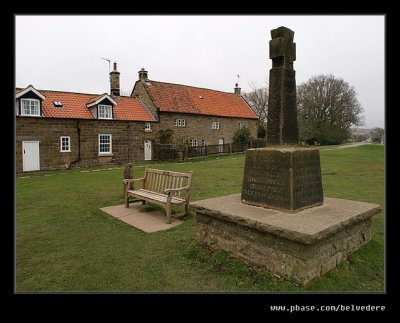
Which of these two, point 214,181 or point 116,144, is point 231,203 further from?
point 116,144

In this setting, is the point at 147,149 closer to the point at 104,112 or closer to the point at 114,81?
the point at 104,112

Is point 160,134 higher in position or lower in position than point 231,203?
higher

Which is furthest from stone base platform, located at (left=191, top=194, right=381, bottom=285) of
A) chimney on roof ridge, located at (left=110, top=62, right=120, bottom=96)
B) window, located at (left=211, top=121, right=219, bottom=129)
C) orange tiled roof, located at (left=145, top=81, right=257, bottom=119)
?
window, located at (left=211, top=121, right=219, bottom=129)

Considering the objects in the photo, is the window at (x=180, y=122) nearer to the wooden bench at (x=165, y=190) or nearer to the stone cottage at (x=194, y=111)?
the stone cottage at (x=194, y=111)

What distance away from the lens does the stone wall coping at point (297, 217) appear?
3754mm

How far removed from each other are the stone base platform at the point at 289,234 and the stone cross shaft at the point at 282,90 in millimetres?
1313

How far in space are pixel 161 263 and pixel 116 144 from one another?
70.9 feet

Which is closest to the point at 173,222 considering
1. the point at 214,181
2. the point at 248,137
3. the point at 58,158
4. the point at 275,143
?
the point at 275,143

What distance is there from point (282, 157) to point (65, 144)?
2107 centimetres

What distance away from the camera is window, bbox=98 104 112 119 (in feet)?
79.7

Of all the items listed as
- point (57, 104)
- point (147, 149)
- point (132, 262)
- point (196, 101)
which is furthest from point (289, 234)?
point (196, 101)

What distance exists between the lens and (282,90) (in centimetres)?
507

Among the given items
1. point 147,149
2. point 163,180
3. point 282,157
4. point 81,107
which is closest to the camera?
point 282,157

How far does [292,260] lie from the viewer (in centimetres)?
381
